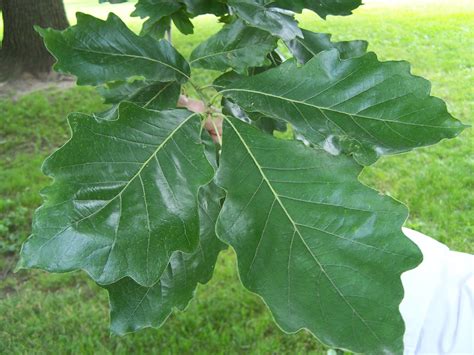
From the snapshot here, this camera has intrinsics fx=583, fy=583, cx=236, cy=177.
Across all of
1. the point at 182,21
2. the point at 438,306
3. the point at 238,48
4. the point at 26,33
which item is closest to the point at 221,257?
the point at 438,306

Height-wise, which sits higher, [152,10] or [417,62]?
[152,10]

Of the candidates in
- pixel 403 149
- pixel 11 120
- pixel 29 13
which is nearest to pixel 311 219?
pixel 403 149

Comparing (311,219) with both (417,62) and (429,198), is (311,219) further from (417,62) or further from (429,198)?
(417,62)

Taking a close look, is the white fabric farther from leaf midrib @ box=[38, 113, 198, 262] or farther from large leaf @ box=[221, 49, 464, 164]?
leaf midrib @ box=[38, 113, 198, 262]

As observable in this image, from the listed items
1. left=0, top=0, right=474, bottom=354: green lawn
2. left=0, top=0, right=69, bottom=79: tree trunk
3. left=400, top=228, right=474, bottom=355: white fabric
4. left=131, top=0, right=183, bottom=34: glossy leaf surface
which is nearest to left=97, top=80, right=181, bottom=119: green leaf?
left=131, top=0, right=183, bottom=34: glossy leaf surface

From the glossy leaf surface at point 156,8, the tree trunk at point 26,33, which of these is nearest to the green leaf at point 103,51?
the glossy leaf surface at point 156,8

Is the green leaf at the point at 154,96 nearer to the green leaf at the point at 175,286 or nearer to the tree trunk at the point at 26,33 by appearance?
the green leaf at the point at 175,286

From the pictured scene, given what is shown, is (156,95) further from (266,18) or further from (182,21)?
(182,21)
